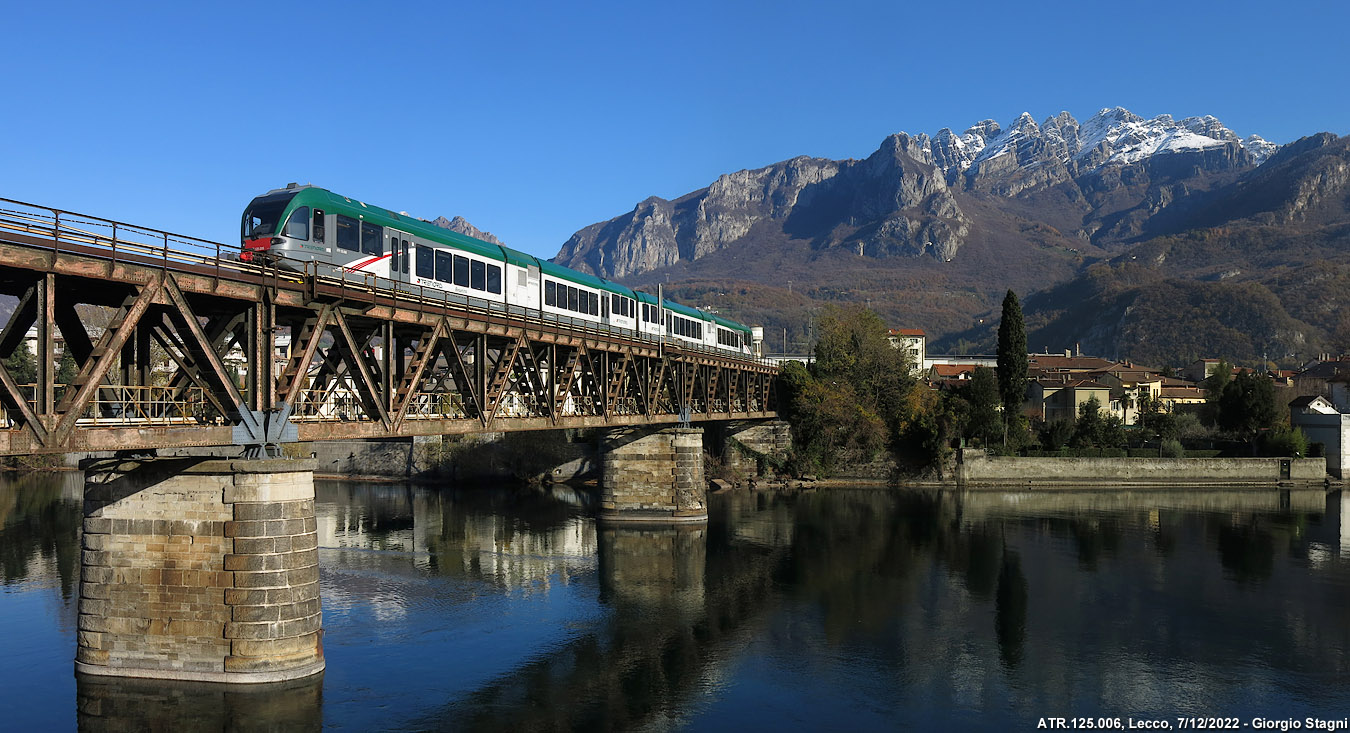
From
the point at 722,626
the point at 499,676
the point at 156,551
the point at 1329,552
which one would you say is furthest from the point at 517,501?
the point at 1329,552

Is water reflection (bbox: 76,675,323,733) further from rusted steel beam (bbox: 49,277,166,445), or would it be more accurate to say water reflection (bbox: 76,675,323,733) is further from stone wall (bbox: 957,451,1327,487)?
stone wall (bbox: 957,451,1327,487)

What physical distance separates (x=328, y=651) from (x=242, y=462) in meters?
10.3

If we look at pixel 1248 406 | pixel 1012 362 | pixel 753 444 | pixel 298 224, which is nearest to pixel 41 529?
pixel 298 224

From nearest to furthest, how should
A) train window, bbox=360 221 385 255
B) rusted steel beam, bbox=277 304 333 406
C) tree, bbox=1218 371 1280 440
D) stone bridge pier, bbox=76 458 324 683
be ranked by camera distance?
1. stone bridge pier, bbox=76 458 324 683
2. rusted steel beam, bbox=277 304 333 406
3. train window, bbox=360 221 385 255
4. tree, bbox=1218 371 1280 440

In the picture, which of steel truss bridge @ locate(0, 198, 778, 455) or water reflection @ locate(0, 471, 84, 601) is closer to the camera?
steel truss bridge @ locate(0, 198, 778, 455)

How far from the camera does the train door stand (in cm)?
3697

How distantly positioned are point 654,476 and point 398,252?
30635 mm

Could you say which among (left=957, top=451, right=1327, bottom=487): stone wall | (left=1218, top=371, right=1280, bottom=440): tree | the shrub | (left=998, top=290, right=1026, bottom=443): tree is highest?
(left=998, top=290, right=1026, bottom=443): tree

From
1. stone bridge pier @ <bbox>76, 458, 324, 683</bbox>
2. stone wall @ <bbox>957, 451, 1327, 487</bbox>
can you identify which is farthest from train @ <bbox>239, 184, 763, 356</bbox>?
stone wall @ <bbox>957, 451, 1327, 487</bbox>

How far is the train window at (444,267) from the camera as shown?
40.3 meters

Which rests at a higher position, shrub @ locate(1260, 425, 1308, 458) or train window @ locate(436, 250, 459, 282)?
train window @ locate(436, 250, 459, 282)

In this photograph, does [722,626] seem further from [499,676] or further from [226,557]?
[226,557]

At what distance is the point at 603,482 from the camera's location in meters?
64.8

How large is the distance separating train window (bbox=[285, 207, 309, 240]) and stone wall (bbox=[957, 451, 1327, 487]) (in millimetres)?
71222
